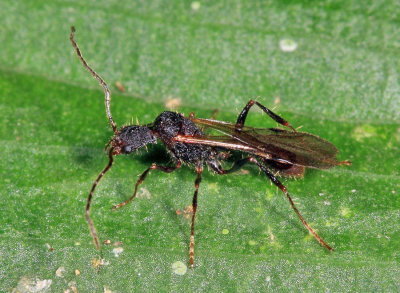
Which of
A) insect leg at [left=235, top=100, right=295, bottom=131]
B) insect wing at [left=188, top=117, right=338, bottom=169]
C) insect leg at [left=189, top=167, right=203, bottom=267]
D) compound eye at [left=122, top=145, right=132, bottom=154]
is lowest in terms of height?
insect leg at [left=189, top=167, right=203, bottom=267]

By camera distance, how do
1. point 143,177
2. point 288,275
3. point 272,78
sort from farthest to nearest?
point 272,78, point 143,177, point 288,275

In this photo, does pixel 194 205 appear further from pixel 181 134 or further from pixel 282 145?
pixel 282 145

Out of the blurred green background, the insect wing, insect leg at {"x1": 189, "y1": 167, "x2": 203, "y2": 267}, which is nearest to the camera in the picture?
the blurred green background

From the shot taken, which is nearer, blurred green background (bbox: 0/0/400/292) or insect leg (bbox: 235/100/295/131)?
blurred green background (bbox: 0/0/400/292)

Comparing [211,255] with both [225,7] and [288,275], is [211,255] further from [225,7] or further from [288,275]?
[225,7]

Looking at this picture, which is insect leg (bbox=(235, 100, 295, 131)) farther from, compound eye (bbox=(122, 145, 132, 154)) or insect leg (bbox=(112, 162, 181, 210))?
compound eye (bbox=(122, 145, 132, 154))

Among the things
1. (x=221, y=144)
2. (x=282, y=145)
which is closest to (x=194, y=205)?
(x=221, y=144)

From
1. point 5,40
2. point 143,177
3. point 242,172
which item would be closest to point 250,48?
point 242,172

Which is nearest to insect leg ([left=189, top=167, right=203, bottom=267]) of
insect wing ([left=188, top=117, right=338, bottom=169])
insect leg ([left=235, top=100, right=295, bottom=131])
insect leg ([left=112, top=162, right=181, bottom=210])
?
insect leg ([left=112, top=162, right=181, bottom=210])

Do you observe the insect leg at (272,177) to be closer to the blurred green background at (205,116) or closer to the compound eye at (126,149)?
the blurred green background at (205,116)
